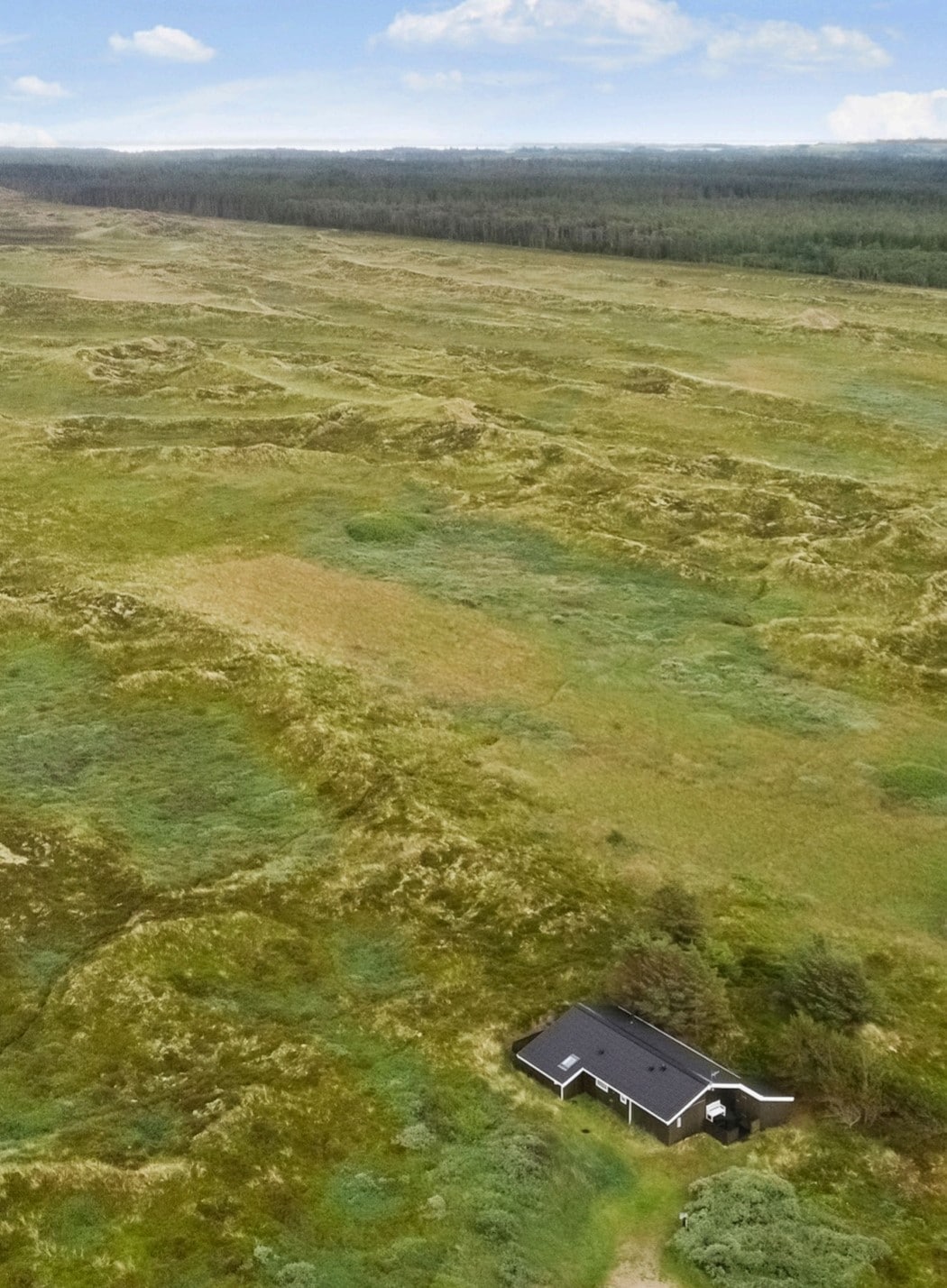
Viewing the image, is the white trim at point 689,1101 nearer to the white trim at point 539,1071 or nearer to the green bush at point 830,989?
the white trim at point 539,1071

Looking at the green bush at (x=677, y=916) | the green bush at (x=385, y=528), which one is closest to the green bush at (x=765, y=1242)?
the green bush at (x=677, y=916)

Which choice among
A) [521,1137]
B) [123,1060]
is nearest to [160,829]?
[123,1060]

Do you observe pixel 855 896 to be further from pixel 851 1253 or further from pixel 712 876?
pixel 851 1253

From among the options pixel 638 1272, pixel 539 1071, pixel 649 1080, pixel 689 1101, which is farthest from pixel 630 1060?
pixel 638 1272

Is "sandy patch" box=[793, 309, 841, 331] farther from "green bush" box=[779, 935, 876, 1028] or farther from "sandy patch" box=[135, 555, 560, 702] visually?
"green bush" box=[779, 935, 876, 1028]

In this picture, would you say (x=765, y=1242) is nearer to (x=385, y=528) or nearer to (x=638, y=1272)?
(x=638, y=1272)

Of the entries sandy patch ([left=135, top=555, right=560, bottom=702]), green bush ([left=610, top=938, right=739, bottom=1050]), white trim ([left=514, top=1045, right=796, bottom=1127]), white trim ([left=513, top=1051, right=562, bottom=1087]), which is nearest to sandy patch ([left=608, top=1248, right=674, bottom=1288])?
white trim ([left=514, top=1045, right=796, bottom=1127])
